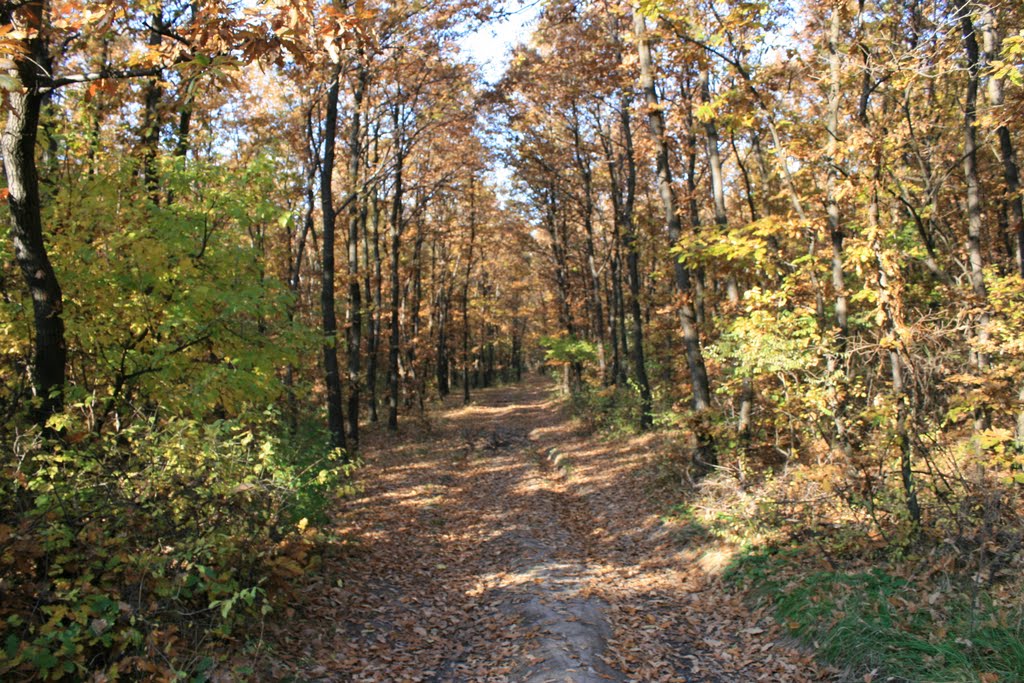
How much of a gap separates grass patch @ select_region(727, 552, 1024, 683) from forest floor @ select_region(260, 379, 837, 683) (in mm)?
282

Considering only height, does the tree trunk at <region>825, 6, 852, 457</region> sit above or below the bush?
above

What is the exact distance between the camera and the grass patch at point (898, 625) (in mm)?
4402

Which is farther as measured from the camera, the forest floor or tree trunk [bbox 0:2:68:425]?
the forest floor

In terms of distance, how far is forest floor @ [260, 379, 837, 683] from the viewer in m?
5.61

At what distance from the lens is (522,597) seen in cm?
720

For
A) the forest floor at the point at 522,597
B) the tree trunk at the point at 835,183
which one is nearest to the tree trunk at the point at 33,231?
the forest floor at the point at 522,597

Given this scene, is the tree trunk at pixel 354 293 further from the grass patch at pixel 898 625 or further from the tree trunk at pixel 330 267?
the grass patch at pixel 898 625

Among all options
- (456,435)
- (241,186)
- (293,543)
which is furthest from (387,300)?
(293,543)

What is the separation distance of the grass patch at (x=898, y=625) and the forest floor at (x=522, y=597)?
28 cm

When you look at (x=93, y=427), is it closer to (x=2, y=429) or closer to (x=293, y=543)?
(x=2, y=429)

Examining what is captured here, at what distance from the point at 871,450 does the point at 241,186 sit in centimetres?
856

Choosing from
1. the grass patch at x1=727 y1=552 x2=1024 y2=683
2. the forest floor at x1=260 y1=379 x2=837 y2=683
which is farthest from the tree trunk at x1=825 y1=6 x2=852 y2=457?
the forest floor at x1=260 y1=379 x2=837 y2=683

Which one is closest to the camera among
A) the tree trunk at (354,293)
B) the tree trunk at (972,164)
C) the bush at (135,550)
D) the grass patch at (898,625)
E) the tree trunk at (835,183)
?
the bush at (135,550)

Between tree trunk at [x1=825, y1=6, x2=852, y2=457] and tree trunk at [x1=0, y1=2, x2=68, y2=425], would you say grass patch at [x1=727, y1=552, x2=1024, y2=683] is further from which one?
tree trunk at [x1=0, y1=2, x2=68, y2=425]
